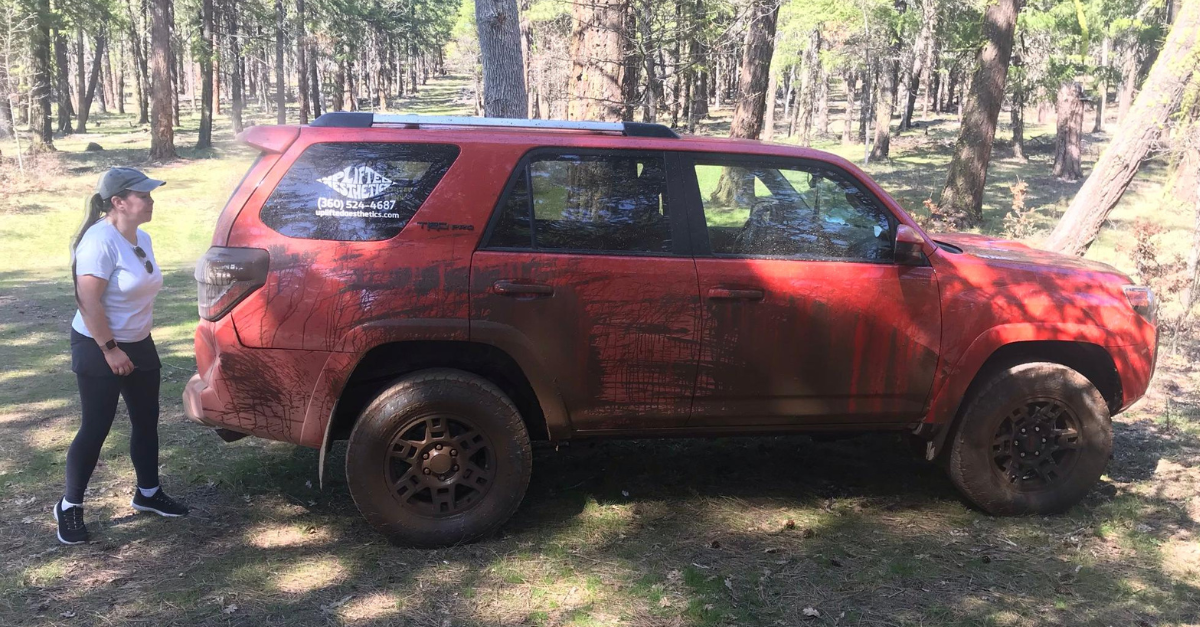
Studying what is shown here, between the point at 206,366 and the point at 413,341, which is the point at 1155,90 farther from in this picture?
the point at 206,366

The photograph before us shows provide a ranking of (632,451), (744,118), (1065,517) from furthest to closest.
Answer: (744,118) < (632,451) < (1065,517)

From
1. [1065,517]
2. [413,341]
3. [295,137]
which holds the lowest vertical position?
[1065,517]

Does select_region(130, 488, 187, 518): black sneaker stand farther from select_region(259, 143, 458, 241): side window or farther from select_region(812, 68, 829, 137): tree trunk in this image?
select_region(812, 68, 829, 137): tree trunk

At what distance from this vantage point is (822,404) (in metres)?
4.38

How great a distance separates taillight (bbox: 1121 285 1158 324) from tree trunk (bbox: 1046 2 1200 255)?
4.35m

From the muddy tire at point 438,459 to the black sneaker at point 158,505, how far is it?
45.8 inches

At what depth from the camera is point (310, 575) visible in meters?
3.91

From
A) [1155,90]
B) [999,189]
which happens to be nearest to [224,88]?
[999,189]

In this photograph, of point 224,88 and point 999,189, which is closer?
point 999,189

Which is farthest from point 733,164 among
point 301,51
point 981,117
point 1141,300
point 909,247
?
point 301,51

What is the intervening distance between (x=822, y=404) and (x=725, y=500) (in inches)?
33.2

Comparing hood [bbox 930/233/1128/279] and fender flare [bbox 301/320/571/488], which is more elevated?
hood [bbox 930/233/1128/279]

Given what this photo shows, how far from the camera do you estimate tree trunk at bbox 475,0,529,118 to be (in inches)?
313

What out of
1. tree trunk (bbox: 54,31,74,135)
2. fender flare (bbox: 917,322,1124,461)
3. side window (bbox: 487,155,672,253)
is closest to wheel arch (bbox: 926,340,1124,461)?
fender flare (bbox: 917,322,1124,461)
